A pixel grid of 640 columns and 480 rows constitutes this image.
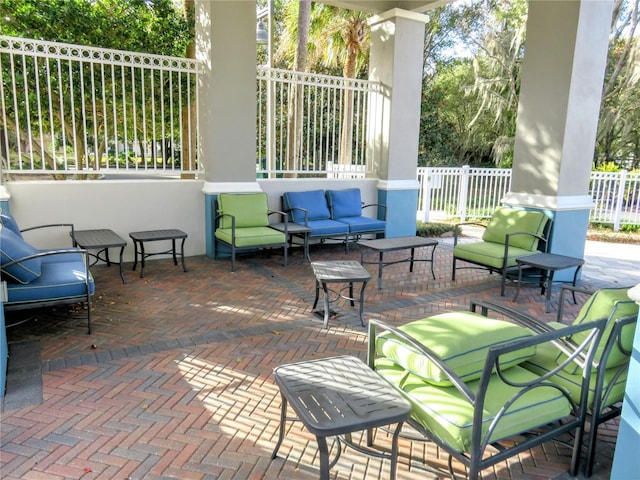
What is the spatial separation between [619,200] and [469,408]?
32.4 ft

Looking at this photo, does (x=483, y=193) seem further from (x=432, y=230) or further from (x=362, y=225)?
(x=362, y=225)

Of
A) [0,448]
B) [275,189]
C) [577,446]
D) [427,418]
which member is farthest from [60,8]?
[577,446]

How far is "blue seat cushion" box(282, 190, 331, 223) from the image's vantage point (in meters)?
6.83

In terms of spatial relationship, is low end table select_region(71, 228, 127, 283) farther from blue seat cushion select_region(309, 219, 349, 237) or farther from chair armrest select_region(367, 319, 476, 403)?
chair armrest select_region(367, 319, 476, 403)

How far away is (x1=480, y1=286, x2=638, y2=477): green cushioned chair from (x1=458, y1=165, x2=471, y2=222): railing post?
27.4 feet

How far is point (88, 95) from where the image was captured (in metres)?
6.19

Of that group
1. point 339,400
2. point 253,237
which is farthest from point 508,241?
point 339,400

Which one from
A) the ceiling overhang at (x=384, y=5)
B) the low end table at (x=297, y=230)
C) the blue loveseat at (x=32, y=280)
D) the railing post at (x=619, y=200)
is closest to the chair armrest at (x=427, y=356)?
the blue loveseat at (x=32, y=280)

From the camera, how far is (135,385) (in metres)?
2.96

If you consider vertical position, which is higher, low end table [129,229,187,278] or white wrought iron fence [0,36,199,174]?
white wrought iron fence [0,36,199,174]

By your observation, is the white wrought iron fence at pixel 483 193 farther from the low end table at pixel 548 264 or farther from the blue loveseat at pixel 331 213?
the low end table at pixel 548 264

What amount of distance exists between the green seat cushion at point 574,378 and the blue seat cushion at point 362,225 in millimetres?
4432

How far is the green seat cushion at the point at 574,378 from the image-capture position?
7.25 feet

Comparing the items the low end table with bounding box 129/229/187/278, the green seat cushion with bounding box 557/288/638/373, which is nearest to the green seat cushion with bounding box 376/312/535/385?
the green seat cushion with bounding box 557/288/638/373
